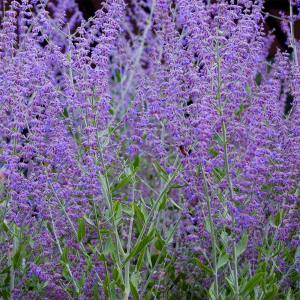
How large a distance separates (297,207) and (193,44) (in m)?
1.14

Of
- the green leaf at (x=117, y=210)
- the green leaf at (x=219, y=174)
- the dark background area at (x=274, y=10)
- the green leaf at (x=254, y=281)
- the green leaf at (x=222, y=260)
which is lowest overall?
the green leaf at (x=254, y=281)

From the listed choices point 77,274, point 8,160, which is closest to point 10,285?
point 77,274

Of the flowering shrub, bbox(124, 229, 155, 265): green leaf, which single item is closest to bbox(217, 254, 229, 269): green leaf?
the flowering shrub

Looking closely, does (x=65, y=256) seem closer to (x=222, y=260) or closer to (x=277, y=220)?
(x=222, y=260)

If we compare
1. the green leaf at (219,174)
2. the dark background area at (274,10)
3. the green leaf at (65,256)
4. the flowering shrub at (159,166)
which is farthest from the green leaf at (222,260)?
the dark background area at (274,10)

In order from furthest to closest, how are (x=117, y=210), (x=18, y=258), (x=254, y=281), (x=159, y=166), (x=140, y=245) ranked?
(x=18, y=258) → (x=159, y=166) → (x=117, y=210) → (x=140, y=245) → (x=254, y=281)

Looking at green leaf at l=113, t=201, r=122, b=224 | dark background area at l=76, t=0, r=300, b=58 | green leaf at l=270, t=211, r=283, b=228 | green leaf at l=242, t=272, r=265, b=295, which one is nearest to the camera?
green leaf at l=242, t=272, r=265, b=295

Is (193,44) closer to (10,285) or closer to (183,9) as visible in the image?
(183,9)

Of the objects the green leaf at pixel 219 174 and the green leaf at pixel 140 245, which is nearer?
the green leaf at pixel 140 245

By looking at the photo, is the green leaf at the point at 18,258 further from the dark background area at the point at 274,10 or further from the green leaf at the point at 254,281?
the dark background area at the point at 274,10

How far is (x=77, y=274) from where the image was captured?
12.0 ft

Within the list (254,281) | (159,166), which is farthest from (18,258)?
(254,281)

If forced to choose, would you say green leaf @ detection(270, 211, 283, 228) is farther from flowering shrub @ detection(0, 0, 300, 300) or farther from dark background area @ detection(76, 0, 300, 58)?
dark background area @ detection(76, 0, 300, 58)

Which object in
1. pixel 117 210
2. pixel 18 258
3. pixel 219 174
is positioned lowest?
pixel 18 258
